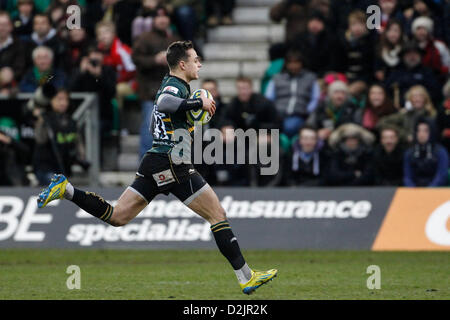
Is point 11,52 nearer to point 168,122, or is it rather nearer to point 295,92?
point 295,92

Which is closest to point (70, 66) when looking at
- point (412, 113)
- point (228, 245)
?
point (412, 113)

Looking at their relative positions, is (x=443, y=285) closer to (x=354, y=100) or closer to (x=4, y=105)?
(x=354, y=100)

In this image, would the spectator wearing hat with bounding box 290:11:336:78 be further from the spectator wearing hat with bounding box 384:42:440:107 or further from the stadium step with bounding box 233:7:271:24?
the stadium step with bounding box 233:7:271:24

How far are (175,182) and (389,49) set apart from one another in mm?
8404

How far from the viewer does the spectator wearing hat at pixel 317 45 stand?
18.2m

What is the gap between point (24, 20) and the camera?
778 inches

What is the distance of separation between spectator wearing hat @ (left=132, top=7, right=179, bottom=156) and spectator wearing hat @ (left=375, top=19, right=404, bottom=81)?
11.6ft

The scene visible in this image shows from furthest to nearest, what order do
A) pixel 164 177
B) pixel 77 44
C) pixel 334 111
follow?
1. pixel 77 44
2. pixel 334 111
3. pixel 164 177

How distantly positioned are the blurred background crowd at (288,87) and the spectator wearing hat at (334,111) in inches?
0.9

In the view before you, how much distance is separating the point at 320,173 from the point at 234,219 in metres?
1.83

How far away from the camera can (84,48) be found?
19141 mm

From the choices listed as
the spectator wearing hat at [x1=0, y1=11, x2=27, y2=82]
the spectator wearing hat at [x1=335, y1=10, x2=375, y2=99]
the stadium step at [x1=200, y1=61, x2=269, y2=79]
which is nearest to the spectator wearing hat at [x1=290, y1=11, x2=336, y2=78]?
A: the spectator wearing hat at [x1=335, y1=10, x2=375, y2=99]

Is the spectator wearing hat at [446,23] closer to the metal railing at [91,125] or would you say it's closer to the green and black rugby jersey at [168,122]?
the metal railing at [91,125]
